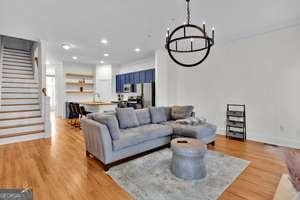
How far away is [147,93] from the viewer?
23.4 ft

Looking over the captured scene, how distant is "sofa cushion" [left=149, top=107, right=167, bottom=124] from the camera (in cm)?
441

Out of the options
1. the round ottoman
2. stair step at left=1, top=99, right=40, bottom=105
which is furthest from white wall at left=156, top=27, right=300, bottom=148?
stair step at left=1, top=99, right=40, bottom=105

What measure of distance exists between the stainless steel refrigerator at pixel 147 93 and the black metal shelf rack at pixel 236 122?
294 centimetres

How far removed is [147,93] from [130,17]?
3.94 metres

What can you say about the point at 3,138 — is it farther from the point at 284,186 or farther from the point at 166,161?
the point at 284,186

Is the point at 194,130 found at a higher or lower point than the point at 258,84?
lower

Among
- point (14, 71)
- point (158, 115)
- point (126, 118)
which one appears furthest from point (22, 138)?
point (158, 115)

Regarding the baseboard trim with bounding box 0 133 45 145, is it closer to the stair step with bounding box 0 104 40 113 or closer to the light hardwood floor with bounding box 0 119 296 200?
the light hardwood floor with bounding box 0 119 296 200

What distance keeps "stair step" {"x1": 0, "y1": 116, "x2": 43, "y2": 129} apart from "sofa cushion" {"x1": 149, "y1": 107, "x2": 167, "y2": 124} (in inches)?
134

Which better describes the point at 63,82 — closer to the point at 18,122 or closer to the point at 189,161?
the point at 18,122

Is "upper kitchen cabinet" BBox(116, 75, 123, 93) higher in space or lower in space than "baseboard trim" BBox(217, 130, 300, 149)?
higher

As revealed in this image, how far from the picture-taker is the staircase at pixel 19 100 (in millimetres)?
4691

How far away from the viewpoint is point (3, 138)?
14.2 ft

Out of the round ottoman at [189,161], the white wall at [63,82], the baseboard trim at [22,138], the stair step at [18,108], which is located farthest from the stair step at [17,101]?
the round ottoman at [189,161]
